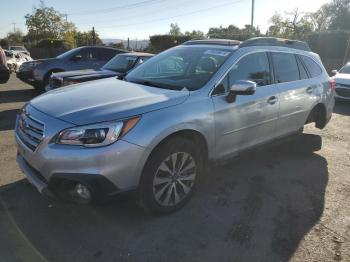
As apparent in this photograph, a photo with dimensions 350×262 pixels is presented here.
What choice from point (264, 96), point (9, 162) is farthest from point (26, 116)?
point (264, 96)

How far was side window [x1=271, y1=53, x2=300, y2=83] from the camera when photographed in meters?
4.90

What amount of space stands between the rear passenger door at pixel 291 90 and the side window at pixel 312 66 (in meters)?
0.15

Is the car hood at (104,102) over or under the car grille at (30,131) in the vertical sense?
over

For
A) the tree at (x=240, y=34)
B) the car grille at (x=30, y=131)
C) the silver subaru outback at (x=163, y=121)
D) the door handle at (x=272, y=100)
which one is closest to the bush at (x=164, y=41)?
the tree at (x=240, y=34)

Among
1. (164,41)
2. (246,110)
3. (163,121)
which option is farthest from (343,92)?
(164,41)

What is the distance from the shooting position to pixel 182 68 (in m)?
4.50

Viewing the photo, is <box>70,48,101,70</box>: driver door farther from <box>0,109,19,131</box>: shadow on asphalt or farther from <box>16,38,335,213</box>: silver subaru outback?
<box>16,38,335,213</box>: silver subaru outback

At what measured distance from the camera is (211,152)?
400 centimetres

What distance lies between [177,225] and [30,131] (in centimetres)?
165

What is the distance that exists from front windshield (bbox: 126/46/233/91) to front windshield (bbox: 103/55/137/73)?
4376 mm

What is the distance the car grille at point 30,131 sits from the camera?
3.26 meters

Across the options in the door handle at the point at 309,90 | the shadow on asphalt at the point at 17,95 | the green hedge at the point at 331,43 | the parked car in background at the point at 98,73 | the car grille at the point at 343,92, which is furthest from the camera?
the green hedge at the point at 331,43

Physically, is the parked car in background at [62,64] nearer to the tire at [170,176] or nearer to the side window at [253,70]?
the side window at [253,70]

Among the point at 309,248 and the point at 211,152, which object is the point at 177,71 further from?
the point at 309,248
